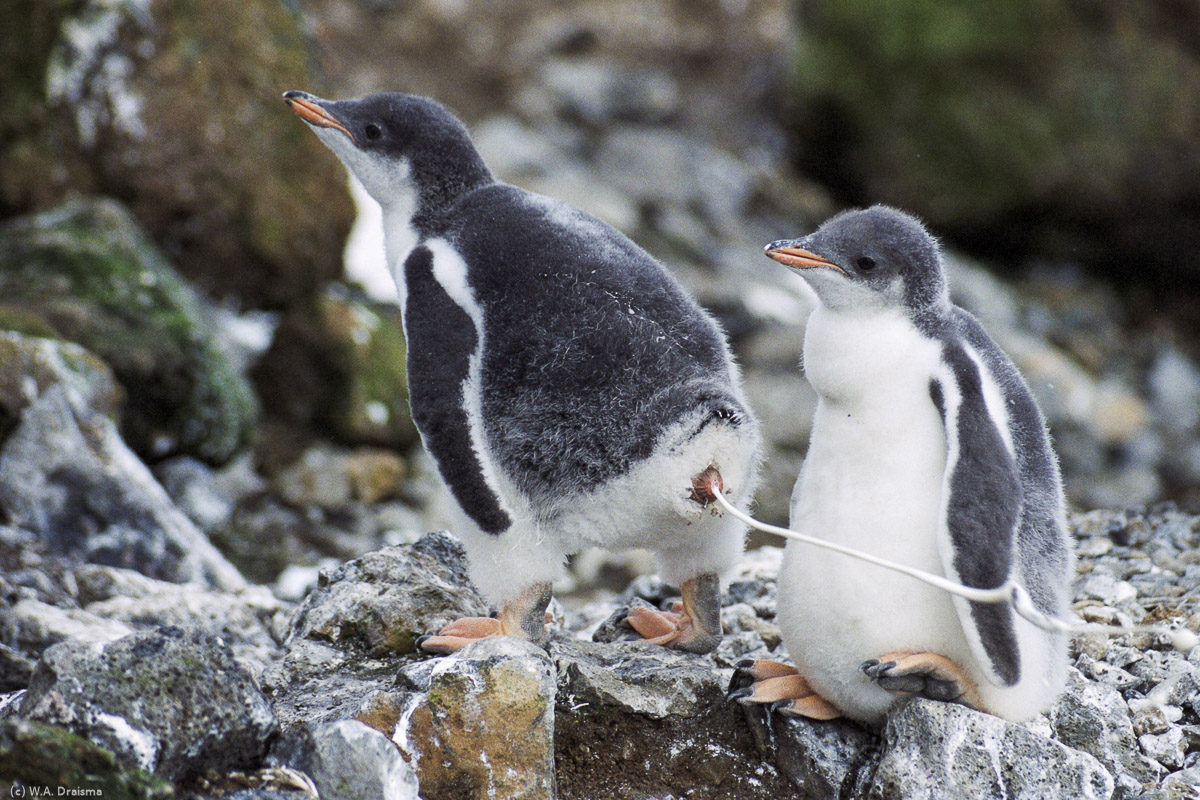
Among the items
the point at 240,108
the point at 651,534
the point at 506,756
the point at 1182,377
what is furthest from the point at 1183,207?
the point at 506,756

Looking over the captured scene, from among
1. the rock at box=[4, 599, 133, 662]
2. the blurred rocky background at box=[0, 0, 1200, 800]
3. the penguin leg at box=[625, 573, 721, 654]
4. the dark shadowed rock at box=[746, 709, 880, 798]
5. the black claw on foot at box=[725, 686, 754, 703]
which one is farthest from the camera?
the rock at box=[4, 599, 133, 662]

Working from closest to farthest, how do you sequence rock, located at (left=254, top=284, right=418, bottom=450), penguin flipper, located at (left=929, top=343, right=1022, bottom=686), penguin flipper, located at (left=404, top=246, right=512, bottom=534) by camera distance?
penguin flipper, located at (left=929, top=343, right=1022, bottom=686) → penguin flipper, located at (left=404, top=246, right=512, bottom=534) → rock, located at (left=254, top=284, right=418, bottom=450)

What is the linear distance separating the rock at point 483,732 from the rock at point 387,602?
0.69m

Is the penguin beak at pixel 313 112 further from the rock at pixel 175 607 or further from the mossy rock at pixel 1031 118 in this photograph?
the mossy rock at pixel 1031 118

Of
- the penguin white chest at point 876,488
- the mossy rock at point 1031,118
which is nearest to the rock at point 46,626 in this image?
the penguin white chest at point 876,488

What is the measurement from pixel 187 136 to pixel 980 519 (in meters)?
5.62

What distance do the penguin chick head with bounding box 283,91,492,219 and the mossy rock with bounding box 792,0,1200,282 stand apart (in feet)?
27.1

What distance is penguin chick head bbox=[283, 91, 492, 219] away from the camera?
11.6 ft

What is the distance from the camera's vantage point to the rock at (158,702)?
8.02ft

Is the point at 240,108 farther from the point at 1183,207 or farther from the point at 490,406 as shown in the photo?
the point at 1183,207

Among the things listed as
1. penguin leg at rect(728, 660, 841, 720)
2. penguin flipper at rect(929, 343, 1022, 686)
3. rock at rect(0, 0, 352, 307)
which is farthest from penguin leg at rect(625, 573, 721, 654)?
rock at rect(0, 0, 352, 307)

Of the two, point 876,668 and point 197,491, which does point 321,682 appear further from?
point 197,491

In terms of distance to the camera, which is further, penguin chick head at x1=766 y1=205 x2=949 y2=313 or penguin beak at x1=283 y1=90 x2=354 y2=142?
penguin beak at x1=283 y1=90 x2=354 y2=142

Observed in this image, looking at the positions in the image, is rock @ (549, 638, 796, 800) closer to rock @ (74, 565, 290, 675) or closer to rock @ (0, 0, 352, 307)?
rock @ (74, 565, 290, 675)
